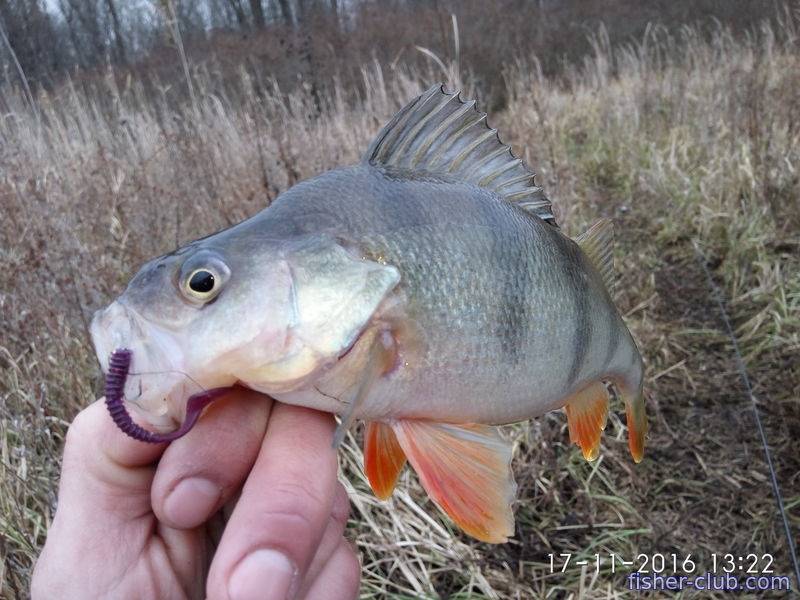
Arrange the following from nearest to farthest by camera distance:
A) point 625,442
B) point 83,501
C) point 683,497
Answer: point 83,501, point 683,497, point 625,442

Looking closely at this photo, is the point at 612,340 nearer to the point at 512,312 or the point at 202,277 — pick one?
the point at 512,312

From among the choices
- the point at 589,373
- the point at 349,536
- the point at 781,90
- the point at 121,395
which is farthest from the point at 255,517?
the point at 781,90

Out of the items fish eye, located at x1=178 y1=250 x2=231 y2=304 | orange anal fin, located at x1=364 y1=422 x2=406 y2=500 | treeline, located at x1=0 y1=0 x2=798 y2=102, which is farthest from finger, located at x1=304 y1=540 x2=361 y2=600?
treeline, located at x1=0 y1=0 x2=798 y2=102

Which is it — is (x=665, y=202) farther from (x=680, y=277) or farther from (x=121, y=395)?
(x=121, y=395)

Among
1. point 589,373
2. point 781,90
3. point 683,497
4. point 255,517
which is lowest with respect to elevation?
point 683,497

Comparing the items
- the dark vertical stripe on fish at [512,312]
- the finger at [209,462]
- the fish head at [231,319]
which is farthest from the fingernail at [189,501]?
the dark vertical stripe on fish at [512,312]

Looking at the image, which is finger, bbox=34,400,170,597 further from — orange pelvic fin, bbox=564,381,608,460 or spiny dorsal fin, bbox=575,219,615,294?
spiny dorsal fin, bbox=575,219,615,294

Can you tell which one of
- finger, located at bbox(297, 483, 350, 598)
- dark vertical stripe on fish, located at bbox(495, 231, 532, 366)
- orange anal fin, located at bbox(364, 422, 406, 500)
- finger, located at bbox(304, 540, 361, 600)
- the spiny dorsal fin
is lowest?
finger, located at bbox(304, 540, 361, 600)
